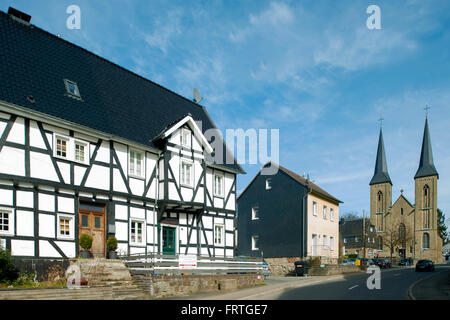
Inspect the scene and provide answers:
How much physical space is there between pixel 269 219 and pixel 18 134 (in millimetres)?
27682

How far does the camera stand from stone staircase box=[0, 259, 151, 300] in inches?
502

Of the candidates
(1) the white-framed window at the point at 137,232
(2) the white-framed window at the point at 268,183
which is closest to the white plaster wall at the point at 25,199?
(1) the white-framed window at the point at 137,232

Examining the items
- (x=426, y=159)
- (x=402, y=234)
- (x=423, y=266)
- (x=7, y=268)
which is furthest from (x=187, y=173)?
(x=426, y=159)

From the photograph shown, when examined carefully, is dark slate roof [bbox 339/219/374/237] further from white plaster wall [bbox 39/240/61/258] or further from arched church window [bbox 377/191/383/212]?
white plaster wall [bbox 39/240/61/258]

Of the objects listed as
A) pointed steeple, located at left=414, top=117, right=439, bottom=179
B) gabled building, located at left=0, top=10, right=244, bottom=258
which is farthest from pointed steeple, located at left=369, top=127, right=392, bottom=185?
gabled building, located at left=0, top=10, right=244, bottom=258

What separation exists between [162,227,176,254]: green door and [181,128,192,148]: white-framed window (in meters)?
4.73

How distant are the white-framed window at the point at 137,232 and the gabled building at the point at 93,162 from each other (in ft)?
0.16

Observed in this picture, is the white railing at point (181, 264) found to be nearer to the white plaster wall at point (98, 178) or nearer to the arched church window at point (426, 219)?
the white plaster wall at point (98, 178)

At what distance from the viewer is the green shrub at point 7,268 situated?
44.7 feet

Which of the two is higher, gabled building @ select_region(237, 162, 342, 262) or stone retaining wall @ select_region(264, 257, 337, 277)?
gabled building @ select_region(237, 162, 342, 262)

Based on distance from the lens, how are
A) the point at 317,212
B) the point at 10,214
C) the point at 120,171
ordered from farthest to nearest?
the point at 317,212 → the point at 120,171 → the point at 10,214
